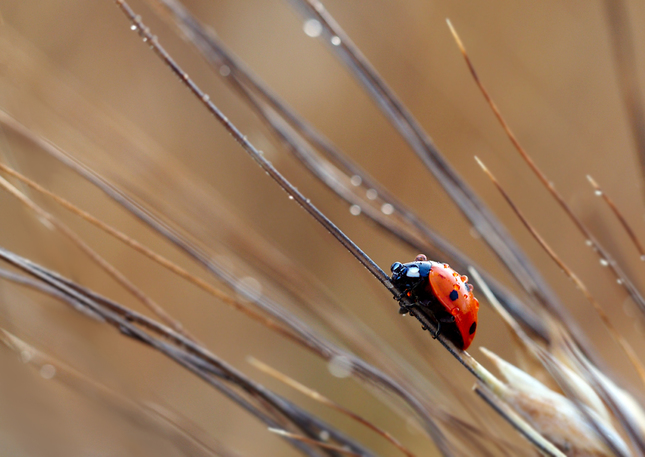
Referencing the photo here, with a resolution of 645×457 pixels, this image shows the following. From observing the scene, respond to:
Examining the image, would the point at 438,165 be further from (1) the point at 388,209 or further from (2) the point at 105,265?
(2) the point at 105,265

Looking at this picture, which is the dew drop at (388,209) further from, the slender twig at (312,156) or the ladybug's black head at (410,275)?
the ladybug's black head at (410,275)

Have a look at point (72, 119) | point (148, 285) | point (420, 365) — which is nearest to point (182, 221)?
point (72, 119)

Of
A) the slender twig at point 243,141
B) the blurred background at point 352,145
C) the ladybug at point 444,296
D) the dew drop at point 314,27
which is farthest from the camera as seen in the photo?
the blurred background at point 352,145

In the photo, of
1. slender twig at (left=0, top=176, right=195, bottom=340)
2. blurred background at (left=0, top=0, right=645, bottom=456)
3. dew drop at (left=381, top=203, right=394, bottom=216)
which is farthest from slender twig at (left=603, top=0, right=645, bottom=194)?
blurred background at (left=0, top=0, right=645, bottom=456)

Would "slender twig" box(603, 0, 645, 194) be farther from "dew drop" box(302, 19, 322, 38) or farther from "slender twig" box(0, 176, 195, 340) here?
"slender twig" box(0, 176, 195, 340)

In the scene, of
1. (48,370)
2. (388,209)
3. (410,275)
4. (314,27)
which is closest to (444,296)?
(410,275)

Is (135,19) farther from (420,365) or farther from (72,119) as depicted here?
(420,365)

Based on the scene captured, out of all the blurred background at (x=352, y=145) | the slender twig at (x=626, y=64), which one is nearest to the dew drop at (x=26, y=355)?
the slender twig at (x=626, y=64)

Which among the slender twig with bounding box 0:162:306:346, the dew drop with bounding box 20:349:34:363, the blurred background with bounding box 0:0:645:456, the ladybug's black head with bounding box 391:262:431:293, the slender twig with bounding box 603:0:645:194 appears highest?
the blurred background with bounding box 0:0:645:456

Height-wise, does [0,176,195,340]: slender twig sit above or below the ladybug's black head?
below

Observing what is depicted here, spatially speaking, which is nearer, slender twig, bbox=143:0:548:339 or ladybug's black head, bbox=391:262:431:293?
slender twig, bbox=143:0:548:339
